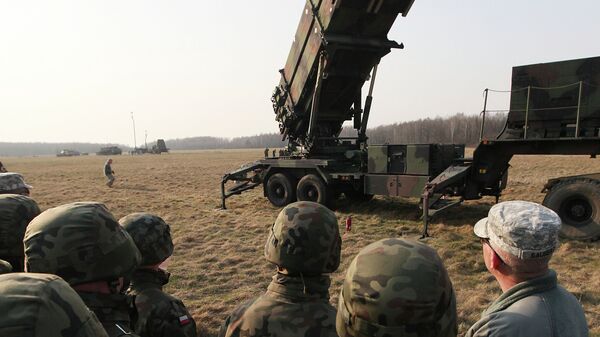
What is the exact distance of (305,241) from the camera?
2127mm

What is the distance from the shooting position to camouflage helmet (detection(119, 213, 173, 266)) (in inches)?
105

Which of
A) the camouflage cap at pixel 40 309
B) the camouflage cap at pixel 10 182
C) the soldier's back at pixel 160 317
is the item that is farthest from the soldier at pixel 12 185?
the camouflage cap at pixel 40 309

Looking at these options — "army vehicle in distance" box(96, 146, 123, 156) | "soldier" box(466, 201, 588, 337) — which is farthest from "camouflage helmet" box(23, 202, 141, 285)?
"army vehicle in distance" box(96, 146, 123, 156)

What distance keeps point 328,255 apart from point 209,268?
3.92 m

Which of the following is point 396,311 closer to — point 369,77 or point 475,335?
point 475,335

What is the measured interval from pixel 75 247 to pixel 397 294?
1.24 meters

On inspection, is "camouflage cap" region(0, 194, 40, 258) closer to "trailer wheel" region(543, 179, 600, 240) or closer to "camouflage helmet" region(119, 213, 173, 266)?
"camouflage helmet" region(119, 213, 173, 266)

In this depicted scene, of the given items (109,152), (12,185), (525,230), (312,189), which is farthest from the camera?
(109,152)

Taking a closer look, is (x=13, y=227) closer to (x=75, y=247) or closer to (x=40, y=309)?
(x=75, y=247)

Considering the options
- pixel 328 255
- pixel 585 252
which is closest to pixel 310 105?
pixel 585 252

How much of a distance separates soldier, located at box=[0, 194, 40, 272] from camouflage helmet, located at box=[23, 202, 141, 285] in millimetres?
1058

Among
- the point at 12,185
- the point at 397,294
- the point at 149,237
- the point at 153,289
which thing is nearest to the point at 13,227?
the point at 149,237

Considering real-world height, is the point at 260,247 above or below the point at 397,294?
below

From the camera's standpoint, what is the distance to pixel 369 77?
8953mm
